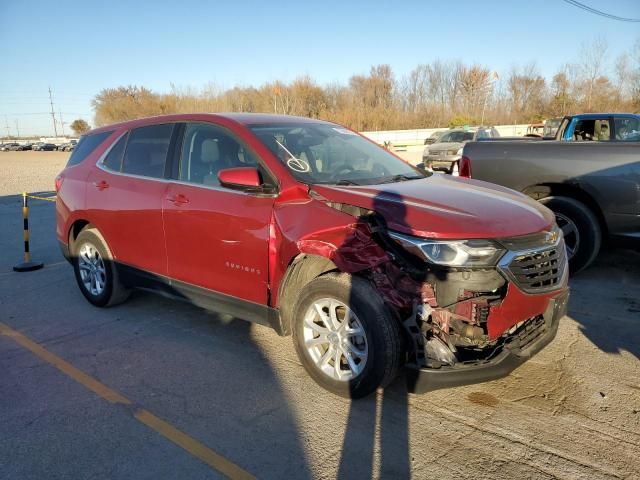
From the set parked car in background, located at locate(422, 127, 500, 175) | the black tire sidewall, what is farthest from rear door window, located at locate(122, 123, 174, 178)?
parked car in background, located at locate(422, 127, 500, 175)

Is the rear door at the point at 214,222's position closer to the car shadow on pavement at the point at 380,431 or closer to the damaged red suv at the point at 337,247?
the damaged red suv at the point at 337,247

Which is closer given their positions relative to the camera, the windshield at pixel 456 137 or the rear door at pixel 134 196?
the rear door at pixel 134 196

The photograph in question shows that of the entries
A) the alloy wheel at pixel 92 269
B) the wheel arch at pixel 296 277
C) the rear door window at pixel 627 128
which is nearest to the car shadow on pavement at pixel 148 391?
the alloy wheel at pixel 92 269

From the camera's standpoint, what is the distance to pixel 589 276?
5984 millimetres

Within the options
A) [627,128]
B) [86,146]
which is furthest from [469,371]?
[627,128]

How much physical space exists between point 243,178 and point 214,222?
0.51 m

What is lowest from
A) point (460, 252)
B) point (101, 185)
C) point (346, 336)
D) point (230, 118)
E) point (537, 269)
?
point (346, 336)

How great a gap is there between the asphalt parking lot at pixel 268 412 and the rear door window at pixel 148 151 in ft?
4.75

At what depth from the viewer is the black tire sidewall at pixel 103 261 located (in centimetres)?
499

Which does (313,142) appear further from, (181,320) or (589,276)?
(589,276)

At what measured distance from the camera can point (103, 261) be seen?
5.02 metres

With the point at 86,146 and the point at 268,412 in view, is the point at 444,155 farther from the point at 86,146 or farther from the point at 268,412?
the point at 268,412

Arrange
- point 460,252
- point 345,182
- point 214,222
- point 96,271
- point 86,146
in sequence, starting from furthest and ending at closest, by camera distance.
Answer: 1. point 86,146
2. point 96,271
3. point 214,222
4. point 345,182
5. point 460,252

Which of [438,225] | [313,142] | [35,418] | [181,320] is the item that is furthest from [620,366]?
[35,418]
